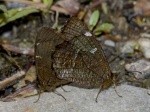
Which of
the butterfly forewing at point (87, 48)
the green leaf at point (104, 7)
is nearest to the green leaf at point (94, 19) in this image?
the green leaf at point (104, 7)

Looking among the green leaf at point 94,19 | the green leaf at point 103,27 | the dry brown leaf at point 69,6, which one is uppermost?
the dry brown leaf at point 69,6

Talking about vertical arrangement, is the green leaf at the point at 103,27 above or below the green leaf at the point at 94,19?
below

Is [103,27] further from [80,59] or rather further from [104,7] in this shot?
[80,59]

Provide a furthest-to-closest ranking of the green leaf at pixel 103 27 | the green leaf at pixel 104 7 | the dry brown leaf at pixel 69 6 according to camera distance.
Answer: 1. the green leaf at pixel 104 7
2. the dry brown leaf at pixel 69 6
3. the green leaf at pixel 103 27

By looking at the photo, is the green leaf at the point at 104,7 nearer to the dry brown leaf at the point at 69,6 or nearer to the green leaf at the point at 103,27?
the dry brown leaf at the point at 69,6

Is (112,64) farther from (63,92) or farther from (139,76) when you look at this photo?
(63,92)

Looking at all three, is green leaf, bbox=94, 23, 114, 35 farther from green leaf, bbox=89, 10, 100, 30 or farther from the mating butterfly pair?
the mating butterfly pair

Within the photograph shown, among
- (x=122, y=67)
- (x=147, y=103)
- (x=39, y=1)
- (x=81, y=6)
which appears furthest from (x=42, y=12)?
(x=147, y=103)
